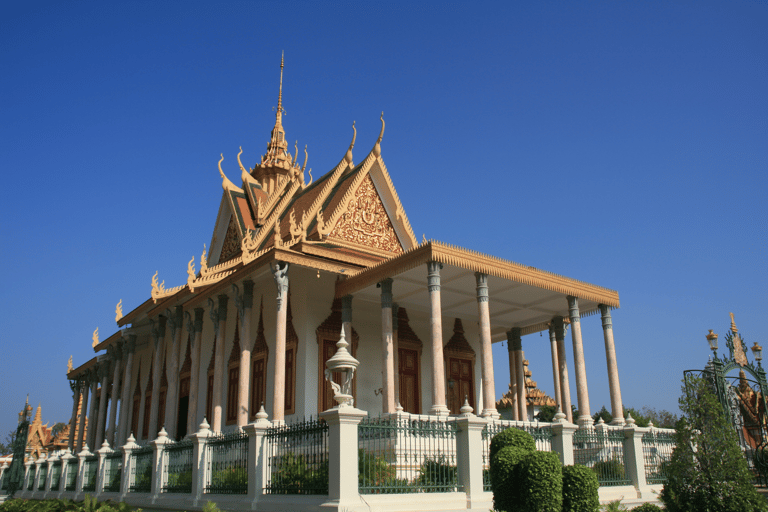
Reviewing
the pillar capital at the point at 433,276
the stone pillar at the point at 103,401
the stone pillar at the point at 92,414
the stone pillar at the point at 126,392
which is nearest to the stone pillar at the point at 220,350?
the stone pillar at the point at 126,392

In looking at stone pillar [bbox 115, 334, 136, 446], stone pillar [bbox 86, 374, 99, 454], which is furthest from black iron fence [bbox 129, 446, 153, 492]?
stone pillar [bbox 86, 374, 99, 454]

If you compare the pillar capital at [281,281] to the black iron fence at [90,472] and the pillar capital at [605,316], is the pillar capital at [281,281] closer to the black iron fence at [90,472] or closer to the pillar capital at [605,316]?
the black iron fence at [90,472]

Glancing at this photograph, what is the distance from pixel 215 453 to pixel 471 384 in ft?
32.5

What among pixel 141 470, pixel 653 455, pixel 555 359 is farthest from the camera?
pixel 555 359

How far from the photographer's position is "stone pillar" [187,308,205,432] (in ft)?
57.1

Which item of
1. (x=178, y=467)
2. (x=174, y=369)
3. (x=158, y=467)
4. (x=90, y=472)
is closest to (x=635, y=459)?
(x=178, y=467)

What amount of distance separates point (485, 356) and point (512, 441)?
418cm

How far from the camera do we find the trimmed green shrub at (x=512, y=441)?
840 cm

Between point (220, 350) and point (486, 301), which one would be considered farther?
point (220, 350)

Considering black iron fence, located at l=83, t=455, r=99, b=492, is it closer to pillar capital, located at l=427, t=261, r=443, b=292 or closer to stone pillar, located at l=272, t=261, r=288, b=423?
stone pillar, located at l=272, t=261, r=288, b=423

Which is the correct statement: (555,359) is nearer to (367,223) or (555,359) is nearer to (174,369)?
(367,223)

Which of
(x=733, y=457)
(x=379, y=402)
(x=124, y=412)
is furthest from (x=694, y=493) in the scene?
(x=124, y=412)

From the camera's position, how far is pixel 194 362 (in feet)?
58.7

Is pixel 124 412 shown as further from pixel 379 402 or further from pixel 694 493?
pixel 694 493
